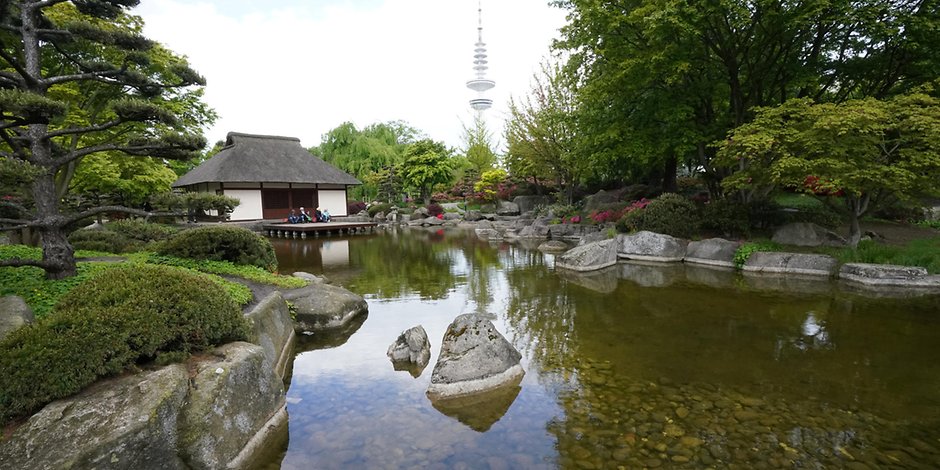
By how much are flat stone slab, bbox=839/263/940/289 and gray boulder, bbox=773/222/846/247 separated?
2539 mm

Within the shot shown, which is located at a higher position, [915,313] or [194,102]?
[194,102]

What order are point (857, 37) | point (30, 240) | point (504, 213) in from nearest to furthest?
1. point (30, 240)
2. point (857, 37)
3. point (504, 213)

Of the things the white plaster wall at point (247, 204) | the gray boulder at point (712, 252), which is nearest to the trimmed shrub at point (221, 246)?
the gray boulder at point (712, 252)

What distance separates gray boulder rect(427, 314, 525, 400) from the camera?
Answer: 5273 millimetres

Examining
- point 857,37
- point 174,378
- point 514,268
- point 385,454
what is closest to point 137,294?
point 174,378

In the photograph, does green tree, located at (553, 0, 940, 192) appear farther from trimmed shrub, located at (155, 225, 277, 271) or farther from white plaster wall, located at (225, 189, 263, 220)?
white plaster wall, located at (225, 189, 263, 220)

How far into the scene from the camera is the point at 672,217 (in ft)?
46.2

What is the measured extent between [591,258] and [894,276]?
6541 millimetres

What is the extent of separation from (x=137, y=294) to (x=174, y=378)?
1.10 metres

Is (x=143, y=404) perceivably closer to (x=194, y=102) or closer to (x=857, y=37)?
(x=194, y=102)

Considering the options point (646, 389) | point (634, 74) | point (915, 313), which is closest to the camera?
point (646, 389)

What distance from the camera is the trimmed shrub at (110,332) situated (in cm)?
316

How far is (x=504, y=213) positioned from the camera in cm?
3139

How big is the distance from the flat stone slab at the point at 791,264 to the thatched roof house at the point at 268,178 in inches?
995
